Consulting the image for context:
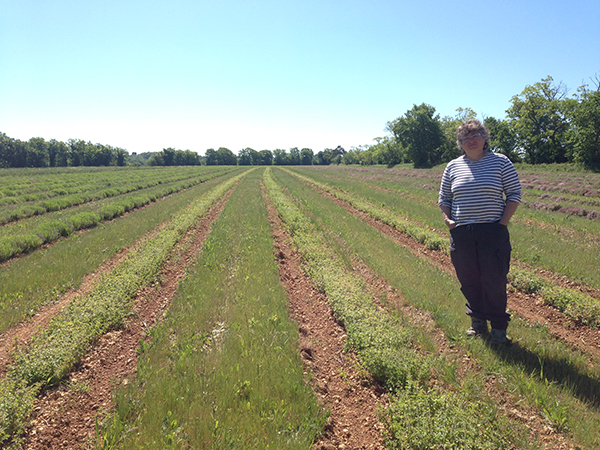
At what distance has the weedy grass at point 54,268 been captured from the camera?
6156mm

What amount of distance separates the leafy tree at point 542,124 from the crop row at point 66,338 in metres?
61.7

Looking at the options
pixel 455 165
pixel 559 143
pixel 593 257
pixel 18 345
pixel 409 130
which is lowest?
pixel 18 345

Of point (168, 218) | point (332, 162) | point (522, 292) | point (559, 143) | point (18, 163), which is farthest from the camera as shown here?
point (332, 162)

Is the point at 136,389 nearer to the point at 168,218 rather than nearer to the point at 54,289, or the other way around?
the point at 54,289

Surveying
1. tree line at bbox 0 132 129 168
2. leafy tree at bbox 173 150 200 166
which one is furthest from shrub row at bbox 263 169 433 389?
leafy tree at bbox 173 150 200 166

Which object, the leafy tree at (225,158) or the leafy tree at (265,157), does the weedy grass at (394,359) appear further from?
the leafy tree at (265,157)

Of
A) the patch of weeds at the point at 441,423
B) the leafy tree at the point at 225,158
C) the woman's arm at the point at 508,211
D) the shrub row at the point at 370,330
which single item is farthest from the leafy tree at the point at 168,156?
the patch of weeds at the point at 441,423

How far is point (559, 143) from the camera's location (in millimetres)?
48719

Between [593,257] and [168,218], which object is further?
[168,218]

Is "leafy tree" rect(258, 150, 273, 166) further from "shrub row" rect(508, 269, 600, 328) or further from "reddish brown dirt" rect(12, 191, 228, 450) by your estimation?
"reddish brown dirt" rect(12, 191, 228, 450)

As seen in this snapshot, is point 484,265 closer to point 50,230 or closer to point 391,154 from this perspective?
point 50,230

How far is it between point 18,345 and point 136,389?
280 cm

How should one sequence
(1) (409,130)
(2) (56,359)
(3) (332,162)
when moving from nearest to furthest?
1. (2) (56,359)
2. (1) (409,130)
3. (3) (332,162)

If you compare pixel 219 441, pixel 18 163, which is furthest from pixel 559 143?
pixel 18 163
